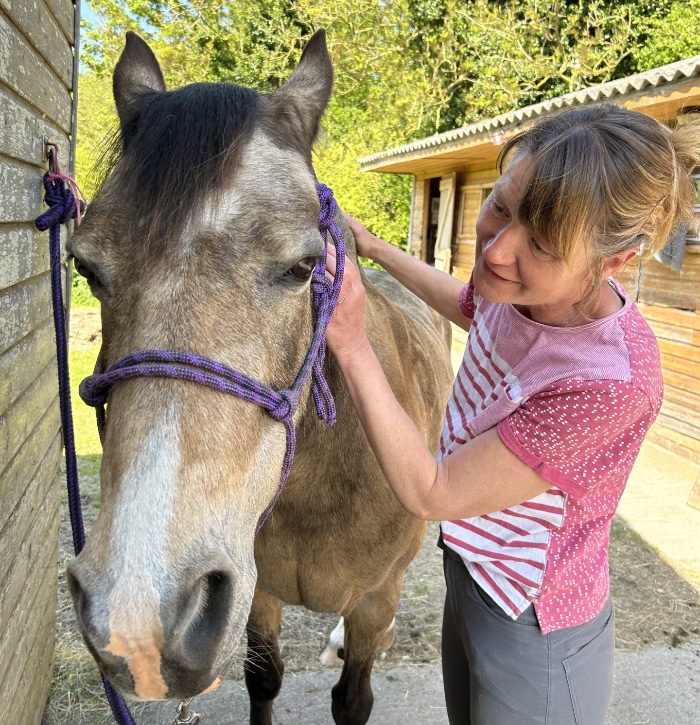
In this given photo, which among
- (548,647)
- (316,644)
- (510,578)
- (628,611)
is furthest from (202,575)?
(628,611)

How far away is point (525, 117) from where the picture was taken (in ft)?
24.3

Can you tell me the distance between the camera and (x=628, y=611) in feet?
12.4

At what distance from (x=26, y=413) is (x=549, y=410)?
1669 millimetres

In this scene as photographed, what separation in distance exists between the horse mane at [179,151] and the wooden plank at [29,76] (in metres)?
0.39

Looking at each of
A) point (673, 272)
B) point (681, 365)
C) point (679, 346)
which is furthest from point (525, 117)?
point (681, 365)

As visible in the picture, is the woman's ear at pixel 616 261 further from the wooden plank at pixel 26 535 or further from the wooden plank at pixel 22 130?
the wooden plank at pixel 26 535

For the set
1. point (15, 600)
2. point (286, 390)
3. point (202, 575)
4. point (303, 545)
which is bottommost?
point (15, 600)

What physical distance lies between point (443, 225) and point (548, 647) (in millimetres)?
10734

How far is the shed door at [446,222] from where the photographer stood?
449 inches

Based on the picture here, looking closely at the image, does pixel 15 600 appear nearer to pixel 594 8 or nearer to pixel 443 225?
pixel 443 225

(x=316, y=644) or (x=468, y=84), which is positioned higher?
(x=468, y=84)

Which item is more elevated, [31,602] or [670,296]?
[670,296]

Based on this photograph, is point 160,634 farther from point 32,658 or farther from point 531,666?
point 32,658

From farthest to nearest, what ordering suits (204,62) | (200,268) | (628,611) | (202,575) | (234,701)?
1. (204,62)
2. (628,611)
3. (234,701)
4. (200,268)
5. (202,575)
